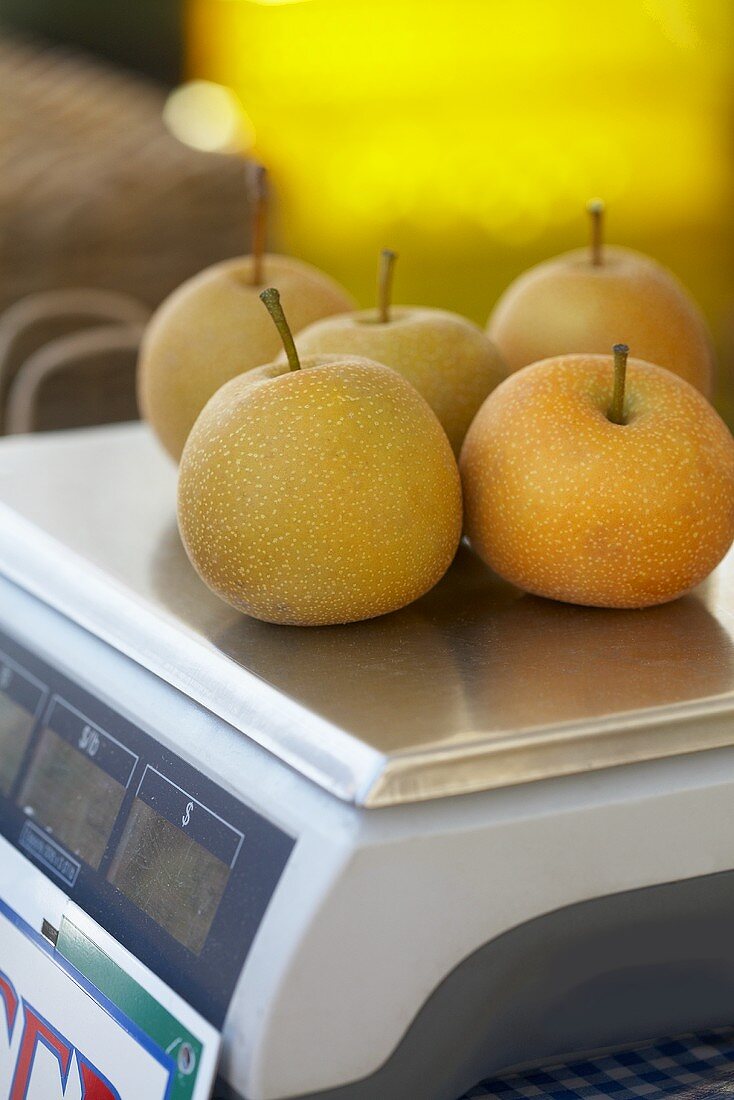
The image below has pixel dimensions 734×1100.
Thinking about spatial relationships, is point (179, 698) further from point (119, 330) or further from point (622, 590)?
point (119, 330)

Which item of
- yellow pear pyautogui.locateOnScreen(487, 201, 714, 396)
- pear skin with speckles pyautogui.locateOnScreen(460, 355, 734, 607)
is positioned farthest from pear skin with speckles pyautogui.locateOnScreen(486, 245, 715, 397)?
pear skin with speckles pyautogui.locateOnScreen(460, 355, 734, 607)

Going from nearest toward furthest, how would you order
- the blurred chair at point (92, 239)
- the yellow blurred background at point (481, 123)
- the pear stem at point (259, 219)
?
the pear stem at point (259, 219), the blurred chair at point (92, 239), the yellow blurred background at point (481, 123)

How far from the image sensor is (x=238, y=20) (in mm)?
3266

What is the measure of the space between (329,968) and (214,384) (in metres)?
0.33

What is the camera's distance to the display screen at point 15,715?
0.55m

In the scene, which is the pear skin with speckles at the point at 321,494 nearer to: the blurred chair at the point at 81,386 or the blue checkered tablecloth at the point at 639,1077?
the blue checkered tablecloth at the point at 639,1077

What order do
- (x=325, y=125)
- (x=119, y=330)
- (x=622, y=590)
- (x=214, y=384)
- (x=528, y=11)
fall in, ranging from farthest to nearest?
1. (x=325, y=125)
2. (x=528, y=11)
3. (x=119, y=330)
4. (x=214, y=384)
5. (x=622, y=590)

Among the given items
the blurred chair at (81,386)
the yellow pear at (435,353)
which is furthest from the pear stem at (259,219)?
the blurred chair at (81,386)

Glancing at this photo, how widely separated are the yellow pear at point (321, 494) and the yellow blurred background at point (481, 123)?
105 inches

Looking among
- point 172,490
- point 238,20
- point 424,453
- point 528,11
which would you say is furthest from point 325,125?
point 424,453

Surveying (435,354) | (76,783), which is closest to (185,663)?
(76,783)

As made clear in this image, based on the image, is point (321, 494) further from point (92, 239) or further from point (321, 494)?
point (92, 239)

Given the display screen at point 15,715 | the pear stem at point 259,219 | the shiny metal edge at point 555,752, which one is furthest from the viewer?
the pear stem at point 259,219

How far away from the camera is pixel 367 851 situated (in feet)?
1.28
